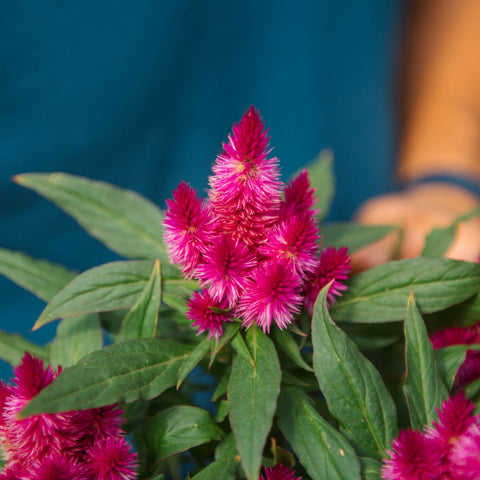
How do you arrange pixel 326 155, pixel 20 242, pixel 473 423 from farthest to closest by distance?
pixel 20 242 < pixel 326 155 < pixel 473 423

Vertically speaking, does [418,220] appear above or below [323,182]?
above

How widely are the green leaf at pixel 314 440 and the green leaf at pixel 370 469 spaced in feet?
0.09

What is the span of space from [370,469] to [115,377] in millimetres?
212

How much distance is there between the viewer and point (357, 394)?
1.35ft

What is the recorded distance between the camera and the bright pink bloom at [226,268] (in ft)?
1.25

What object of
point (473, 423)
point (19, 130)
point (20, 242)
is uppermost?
point (19, 130)

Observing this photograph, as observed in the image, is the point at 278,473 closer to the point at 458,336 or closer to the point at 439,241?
the point at 458,336

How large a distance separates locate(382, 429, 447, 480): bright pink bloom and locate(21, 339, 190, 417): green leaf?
0.60 ft

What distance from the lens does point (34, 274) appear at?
524 mm

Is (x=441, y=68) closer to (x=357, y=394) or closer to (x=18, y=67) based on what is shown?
(x=18, y=67)

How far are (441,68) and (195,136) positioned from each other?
1.18 meters

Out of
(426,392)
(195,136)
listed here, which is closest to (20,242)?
(195,136)

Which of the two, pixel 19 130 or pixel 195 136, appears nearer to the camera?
pixel 19 130

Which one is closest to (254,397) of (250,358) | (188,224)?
(250,358)
